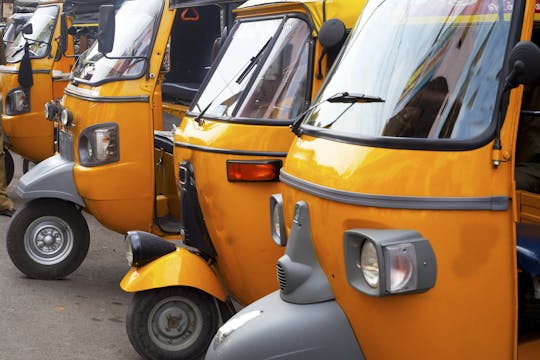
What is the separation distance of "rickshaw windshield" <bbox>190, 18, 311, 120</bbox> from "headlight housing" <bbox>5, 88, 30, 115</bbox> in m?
6.23

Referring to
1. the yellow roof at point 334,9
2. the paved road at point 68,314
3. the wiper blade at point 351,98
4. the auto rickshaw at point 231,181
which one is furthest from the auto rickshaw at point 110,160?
the wiper blade at point 351,98

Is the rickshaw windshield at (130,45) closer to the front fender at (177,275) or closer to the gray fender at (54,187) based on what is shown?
the gray fender at (54,187)

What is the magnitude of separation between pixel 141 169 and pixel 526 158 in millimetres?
3254

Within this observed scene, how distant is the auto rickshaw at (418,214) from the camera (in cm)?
342

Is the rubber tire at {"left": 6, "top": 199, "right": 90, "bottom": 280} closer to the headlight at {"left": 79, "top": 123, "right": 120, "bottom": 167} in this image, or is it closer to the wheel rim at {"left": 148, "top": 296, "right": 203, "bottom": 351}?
the headlight at {"left": 79, "top": 123, "right": 120, "bottom": 167}

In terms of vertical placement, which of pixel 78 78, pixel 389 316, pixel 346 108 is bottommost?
pixel 389 316

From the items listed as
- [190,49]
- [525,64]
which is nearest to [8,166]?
[190,49]

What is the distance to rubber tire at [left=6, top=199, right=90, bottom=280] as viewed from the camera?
774cm

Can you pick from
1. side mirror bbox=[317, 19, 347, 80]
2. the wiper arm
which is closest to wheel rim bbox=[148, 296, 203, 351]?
the wiper arm

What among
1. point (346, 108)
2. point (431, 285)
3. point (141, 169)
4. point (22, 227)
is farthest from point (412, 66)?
point (22, 227)

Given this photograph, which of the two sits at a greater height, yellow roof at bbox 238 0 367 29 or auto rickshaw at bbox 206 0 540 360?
yellow roof at bbox 238 0 367 29

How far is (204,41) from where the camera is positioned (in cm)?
988

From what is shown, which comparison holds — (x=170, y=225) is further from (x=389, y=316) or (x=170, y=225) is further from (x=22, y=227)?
(x=389, y=316)

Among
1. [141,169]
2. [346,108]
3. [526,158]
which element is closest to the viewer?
[346,108]
